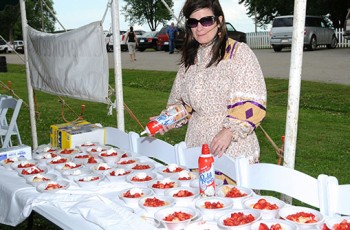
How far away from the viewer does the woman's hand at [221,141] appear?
2.62 meters

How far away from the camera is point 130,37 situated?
19.1m

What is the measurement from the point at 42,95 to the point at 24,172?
1180 cm

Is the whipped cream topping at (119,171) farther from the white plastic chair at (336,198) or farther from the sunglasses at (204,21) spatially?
the white plastic chair at (336,198)

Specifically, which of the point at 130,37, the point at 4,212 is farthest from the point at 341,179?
the point at 130,37

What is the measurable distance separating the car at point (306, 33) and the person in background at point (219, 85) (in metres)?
16.9

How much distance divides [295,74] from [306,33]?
17715mm

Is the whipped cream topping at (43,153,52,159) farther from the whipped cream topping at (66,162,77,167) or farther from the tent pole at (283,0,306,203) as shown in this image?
the tent pole at (283,0,306,203)

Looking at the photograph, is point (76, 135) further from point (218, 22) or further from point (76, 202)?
point (218, 22)

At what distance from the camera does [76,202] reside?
248 cm

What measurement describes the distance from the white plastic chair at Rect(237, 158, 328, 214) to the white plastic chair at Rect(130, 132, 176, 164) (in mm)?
733

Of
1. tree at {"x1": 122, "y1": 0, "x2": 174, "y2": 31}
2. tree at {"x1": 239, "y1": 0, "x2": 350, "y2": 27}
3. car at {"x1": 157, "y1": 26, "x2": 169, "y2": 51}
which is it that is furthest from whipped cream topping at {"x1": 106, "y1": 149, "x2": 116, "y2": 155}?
tree at {"x1": 122, "y1": 0, "x2": 174, "y2": 31}

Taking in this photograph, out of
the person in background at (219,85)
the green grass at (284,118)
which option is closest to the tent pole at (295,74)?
the person in background at (219,85)

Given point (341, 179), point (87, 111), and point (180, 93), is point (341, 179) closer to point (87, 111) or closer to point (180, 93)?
point (180, 93)

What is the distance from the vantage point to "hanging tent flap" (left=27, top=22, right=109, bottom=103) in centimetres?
412
